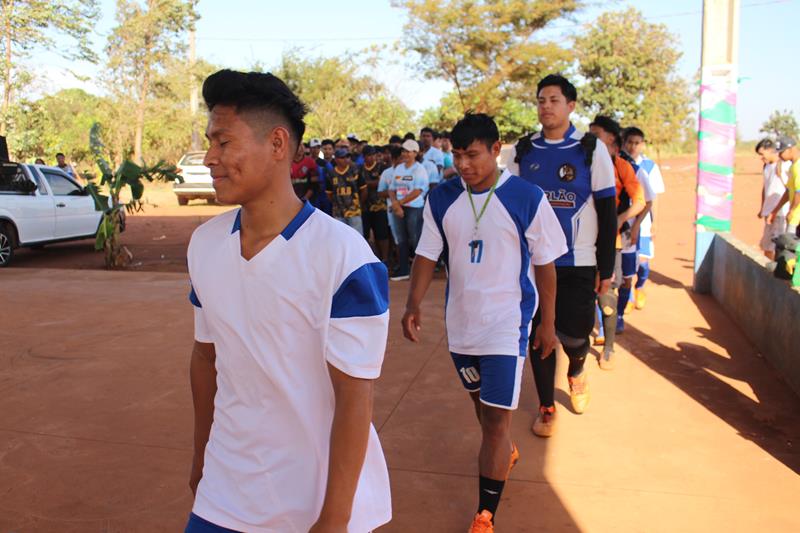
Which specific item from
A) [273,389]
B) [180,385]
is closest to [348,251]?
[273,389]

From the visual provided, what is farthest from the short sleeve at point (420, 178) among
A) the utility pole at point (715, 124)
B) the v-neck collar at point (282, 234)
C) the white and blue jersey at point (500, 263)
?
the v-neck collar at point (282, 234)

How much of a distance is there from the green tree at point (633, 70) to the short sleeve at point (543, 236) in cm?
3757

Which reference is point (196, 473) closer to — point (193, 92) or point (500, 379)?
point (500, 379)

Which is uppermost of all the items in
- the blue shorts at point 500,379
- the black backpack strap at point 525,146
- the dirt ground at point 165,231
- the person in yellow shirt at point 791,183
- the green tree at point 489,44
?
the green tree at point 489,44

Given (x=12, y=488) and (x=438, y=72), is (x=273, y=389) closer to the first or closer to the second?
(x=12, y=488)

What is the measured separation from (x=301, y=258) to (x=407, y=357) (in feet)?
16.2

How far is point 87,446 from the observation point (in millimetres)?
4594

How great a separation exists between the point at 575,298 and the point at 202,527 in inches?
124

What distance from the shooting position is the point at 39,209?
1382 cm

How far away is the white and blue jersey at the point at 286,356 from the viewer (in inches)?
67.6

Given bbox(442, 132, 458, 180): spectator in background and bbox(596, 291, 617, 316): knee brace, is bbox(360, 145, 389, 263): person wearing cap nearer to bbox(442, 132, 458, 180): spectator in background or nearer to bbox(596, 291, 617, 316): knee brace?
bbox(442, 132, 458, 180): spectator in background

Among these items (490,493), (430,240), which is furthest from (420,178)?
(490,493)

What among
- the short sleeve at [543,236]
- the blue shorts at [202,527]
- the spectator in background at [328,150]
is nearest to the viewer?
the blue shorts at [202,527]

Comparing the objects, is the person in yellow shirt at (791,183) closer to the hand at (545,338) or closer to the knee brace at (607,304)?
the knee brace at (607,304)
